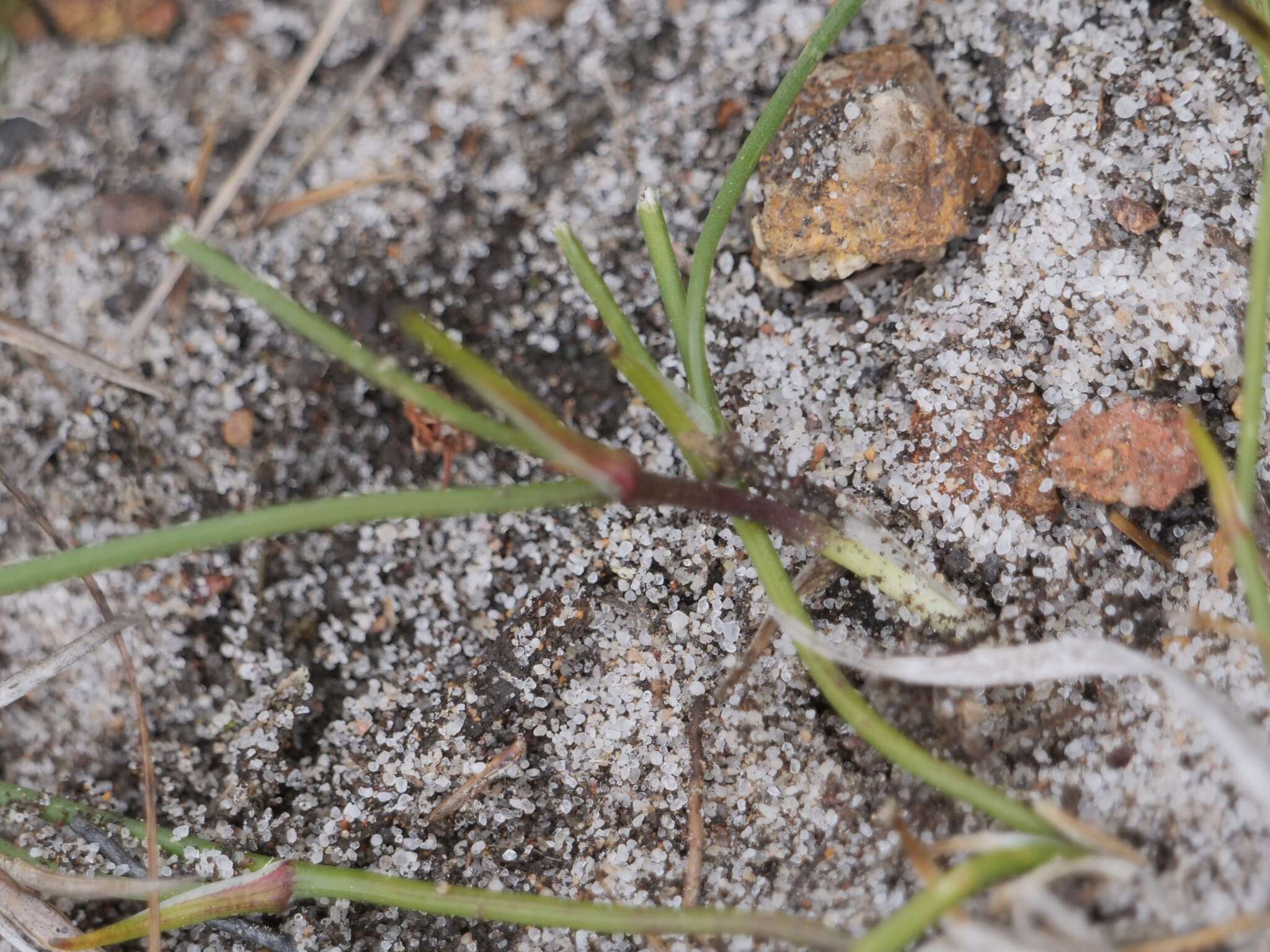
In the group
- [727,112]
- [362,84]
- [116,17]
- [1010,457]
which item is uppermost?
[116,17]

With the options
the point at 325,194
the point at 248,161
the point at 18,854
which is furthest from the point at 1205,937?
the point at 248,161

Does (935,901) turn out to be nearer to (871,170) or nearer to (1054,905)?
(1054,905)

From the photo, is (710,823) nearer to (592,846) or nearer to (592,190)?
(592,846)

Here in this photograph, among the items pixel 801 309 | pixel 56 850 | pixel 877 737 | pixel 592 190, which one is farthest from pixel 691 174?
pixel 56 850

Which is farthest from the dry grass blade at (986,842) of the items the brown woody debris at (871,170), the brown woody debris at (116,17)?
the brown woody debris at (116,17)

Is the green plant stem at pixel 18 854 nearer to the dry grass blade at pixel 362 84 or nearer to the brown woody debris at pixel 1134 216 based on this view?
the dry grass blade at pixel 362 84

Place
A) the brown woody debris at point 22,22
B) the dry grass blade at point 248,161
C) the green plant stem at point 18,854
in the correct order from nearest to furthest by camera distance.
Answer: the green plant stem at point 18,854 < the dry grass blade at point 248,161 < the brown woody debris at point 22,22
